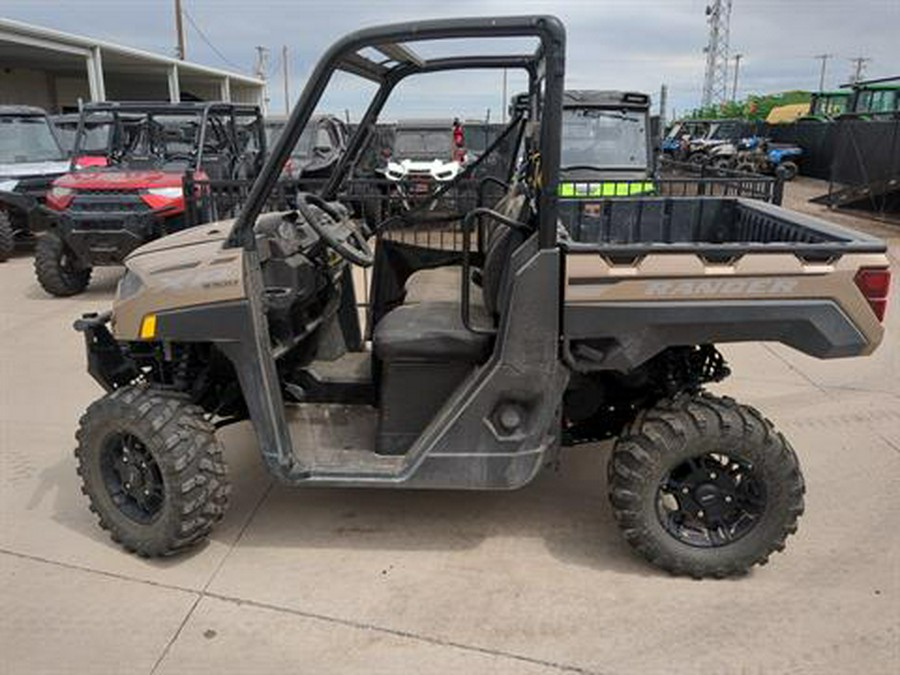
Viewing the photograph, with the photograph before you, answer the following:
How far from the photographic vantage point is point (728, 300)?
271 centimetres

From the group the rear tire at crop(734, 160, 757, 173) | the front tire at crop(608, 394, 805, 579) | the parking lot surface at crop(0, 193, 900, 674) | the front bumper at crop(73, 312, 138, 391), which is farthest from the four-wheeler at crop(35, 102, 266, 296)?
the rear tire at crop(734, 160, 757, 173)

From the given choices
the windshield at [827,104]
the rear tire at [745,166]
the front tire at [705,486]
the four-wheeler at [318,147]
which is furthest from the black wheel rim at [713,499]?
the windshield at [827,104]

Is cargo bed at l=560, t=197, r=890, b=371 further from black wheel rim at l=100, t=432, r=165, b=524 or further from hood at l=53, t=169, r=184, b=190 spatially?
hood at l=53, t=169, r=184, b=190

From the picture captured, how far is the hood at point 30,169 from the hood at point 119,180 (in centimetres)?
248

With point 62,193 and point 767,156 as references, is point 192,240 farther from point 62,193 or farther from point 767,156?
point 767,156

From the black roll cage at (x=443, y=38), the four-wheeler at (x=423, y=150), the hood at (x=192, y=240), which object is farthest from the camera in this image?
the four-wheeler at (x=423, y=150)

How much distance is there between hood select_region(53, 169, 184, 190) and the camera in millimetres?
7758

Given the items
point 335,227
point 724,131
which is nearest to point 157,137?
point 335,227

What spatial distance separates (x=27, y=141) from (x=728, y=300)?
1144 centimetres

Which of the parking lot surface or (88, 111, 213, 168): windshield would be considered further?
(88, 111, 213, 168): windshield

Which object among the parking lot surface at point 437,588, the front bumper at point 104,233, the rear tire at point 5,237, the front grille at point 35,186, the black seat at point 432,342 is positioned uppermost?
the black seat at point 432,342

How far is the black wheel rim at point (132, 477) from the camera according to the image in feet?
10.1

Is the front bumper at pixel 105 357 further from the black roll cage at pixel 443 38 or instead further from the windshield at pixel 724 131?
the windshield at pixel 724 131

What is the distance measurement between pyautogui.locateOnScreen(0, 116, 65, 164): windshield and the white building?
1097 centimetres
